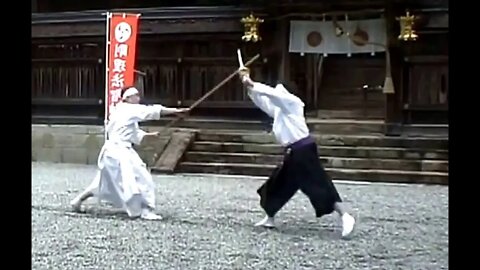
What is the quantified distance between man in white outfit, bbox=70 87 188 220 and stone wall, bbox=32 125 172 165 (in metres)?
6.78

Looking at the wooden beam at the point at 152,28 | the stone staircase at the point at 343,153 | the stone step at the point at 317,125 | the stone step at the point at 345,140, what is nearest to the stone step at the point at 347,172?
the stone staircase at the point at 343,153

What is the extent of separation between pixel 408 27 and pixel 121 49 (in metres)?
4.73

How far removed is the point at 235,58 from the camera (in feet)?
49.7

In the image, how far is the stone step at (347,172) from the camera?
41.3ft

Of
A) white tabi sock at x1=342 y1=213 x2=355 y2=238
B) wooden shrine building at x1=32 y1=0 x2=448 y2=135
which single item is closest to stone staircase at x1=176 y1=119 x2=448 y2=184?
wooden shrine building at x1=32 y1=0 x2=448 y2=135

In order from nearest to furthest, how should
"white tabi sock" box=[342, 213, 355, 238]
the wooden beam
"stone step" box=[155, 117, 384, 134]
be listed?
"white tabi sock" box=[342, 213, 355, 238] → "stone step" box=[155, 117, 384, 134] → the wooden beam

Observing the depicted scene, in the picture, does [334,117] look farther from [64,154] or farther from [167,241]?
[167,241]

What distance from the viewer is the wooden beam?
595 inches

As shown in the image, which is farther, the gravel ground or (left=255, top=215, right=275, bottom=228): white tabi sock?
(left=255, top=215, right=275, bottom=228): white tabi sock

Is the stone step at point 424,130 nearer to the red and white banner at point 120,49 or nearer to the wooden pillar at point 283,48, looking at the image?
the wooden pillar at point 283,48

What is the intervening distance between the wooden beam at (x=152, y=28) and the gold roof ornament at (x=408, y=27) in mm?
2962

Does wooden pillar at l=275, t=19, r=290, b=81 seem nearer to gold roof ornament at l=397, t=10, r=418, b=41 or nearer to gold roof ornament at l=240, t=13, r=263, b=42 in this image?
gold roof ornament at l=240, t=13, r=263, b=42

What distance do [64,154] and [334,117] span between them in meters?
5.26
